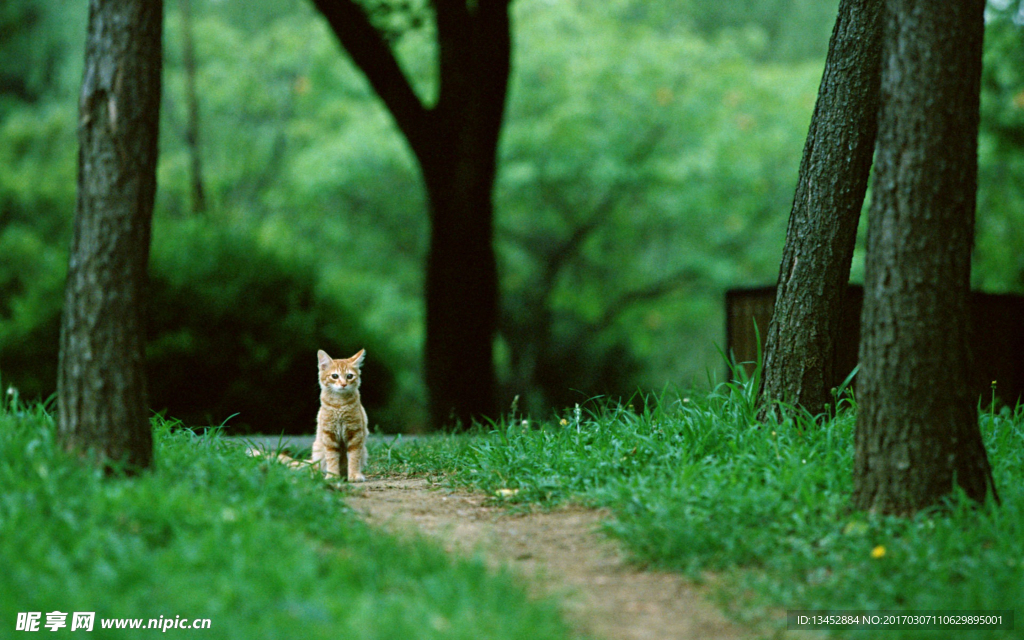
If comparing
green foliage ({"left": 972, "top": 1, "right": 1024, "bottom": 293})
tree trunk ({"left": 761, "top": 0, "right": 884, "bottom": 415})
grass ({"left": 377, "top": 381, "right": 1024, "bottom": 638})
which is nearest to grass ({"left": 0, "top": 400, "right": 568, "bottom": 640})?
grass ({"left": 377, "top": 381, "right": 1024, "bottom": 638})

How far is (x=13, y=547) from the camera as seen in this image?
10.4ft

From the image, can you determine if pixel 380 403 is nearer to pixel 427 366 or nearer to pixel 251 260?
pixel 427 366

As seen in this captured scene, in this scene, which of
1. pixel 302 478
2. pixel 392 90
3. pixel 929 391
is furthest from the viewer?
pixel 392 90

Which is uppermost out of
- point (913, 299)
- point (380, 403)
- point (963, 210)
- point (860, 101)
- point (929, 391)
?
point (860, 101)

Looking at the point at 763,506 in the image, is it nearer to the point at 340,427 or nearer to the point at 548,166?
the point at 340,427

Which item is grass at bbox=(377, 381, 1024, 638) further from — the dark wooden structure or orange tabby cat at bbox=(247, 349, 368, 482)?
the dark wooden structure

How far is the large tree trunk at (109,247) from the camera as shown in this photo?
369 cm

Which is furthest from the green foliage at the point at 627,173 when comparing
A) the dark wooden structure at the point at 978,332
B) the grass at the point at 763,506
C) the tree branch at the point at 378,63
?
the grass at the point at 763,506

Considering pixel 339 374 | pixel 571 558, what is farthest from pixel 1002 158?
pixel 571 558

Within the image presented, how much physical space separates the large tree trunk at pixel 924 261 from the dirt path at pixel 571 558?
42.3 inches

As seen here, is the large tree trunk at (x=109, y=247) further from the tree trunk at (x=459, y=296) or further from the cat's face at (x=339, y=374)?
the tree trunk at (x=459, y=296)

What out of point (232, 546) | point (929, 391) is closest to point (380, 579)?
point (232, 546)

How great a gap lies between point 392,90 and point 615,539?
637 centimetres

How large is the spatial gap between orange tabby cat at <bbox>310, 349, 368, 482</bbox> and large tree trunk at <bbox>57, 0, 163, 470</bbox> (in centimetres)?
134
